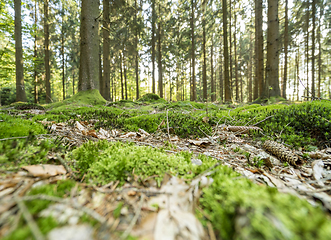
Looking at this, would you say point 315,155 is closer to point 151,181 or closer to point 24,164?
point 151,181

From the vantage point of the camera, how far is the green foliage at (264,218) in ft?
1.67

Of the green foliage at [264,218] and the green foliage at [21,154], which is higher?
the green foliage at [21,154]

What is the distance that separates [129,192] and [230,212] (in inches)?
23.9

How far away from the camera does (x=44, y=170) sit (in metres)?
1.04

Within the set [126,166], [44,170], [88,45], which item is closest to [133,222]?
[126,166]

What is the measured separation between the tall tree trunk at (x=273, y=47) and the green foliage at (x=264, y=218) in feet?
28.0

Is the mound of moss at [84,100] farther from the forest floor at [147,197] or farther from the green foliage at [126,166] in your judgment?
the green foliage at [126,166]

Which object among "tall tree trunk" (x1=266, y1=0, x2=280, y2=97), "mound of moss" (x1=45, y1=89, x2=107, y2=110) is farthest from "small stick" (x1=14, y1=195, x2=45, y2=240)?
"tall tree trunk" (x1=266, y1=0, x2=280, y2=97)

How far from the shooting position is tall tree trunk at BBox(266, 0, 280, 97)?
7.45m

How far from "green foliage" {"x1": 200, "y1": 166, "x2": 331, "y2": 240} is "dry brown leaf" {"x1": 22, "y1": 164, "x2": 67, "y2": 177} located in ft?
3.50

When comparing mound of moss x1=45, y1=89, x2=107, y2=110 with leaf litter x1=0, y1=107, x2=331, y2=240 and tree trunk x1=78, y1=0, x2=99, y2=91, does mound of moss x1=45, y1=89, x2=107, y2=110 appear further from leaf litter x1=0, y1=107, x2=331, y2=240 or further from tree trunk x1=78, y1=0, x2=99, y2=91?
leaf litter x1=0, y1=107, x2=331, y2=240

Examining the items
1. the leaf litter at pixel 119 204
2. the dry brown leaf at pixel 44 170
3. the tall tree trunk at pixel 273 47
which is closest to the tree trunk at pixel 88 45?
the leaf litter at pixel 119 204

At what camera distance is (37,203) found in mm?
644

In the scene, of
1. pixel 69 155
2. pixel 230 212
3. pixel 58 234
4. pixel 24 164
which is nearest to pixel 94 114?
pixel 69 155
